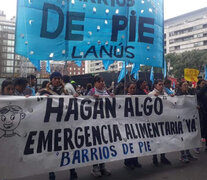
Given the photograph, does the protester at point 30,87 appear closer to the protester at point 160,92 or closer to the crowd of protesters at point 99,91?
the crowd of protesters at point 99,91

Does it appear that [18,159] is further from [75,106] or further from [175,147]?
[175,147]

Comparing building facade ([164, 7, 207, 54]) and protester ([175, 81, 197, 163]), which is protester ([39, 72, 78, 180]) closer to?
protester ([175, 81, 197, 163])

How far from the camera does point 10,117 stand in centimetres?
331

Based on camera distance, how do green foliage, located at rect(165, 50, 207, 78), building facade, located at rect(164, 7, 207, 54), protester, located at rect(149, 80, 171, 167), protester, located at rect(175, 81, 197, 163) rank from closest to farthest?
1. protester, located at rect(149, 80, 171, 167)
2. protester, located at rect(175, 81, 197, 163)
3. green foliage, located at rect(165, 50, 207, 78)
4. building facade, located at rect(164, 7, 207, 54)

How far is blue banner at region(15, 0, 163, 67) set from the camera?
15.1ft

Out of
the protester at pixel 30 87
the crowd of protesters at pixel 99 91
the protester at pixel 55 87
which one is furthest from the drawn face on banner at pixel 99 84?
the protester at pixel 30 87

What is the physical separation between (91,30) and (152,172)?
124 inches

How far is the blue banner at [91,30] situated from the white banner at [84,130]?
137 cm

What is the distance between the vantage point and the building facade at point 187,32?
63719mm

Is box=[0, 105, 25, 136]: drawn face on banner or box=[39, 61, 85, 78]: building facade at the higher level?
box=[39, 61, 85, 78]: building facade

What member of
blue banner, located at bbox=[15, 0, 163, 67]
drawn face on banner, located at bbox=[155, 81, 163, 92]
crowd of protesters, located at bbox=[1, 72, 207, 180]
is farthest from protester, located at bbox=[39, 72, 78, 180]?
drawn face on banner, located at bbox=[155, 81, 163, 92]

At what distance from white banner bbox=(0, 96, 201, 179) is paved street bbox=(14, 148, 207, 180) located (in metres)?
0.37

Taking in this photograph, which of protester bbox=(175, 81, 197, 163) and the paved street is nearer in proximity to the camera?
the paved street

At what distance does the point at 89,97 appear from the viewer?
409 centimetres
